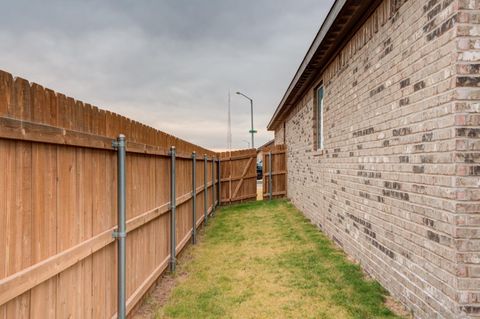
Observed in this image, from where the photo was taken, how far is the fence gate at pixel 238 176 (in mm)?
14219

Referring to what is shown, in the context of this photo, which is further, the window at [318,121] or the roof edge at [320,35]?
the window at [318,121]

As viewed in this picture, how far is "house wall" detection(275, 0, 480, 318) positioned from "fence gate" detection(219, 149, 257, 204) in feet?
26.5

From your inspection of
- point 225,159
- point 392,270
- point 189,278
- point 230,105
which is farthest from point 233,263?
point 230,105

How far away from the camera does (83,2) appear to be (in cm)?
729

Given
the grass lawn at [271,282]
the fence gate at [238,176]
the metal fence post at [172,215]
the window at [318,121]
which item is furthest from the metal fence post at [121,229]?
the fence gate at [238,176]

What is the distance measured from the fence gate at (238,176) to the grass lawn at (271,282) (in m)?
6.12

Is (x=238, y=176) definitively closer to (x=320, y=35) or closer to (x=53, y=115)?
(x=320, y=35)

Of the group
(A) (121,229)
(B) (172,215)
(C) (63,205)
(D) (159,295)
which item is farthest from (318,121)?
(C) (63,205)

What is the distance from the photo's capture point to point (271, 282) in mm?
4898

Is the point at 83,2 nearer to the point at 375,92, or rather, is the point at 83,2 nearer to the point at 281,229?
the point at 375,92

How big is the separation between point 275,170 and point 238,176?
1.71m

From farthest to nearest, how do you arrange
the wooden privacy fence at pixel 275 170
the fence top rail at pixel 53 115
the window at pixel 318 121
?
1. the wooden privacy fence at pixel 275 170
2. the window at pixel 318 121
3. the fence top rail at pixel 53 115

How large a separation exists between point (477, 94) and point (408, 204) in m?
1.36

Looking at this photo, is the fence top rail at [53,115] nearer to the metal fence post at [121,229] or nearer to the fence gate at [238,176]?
the metal fence post at [121,229]
